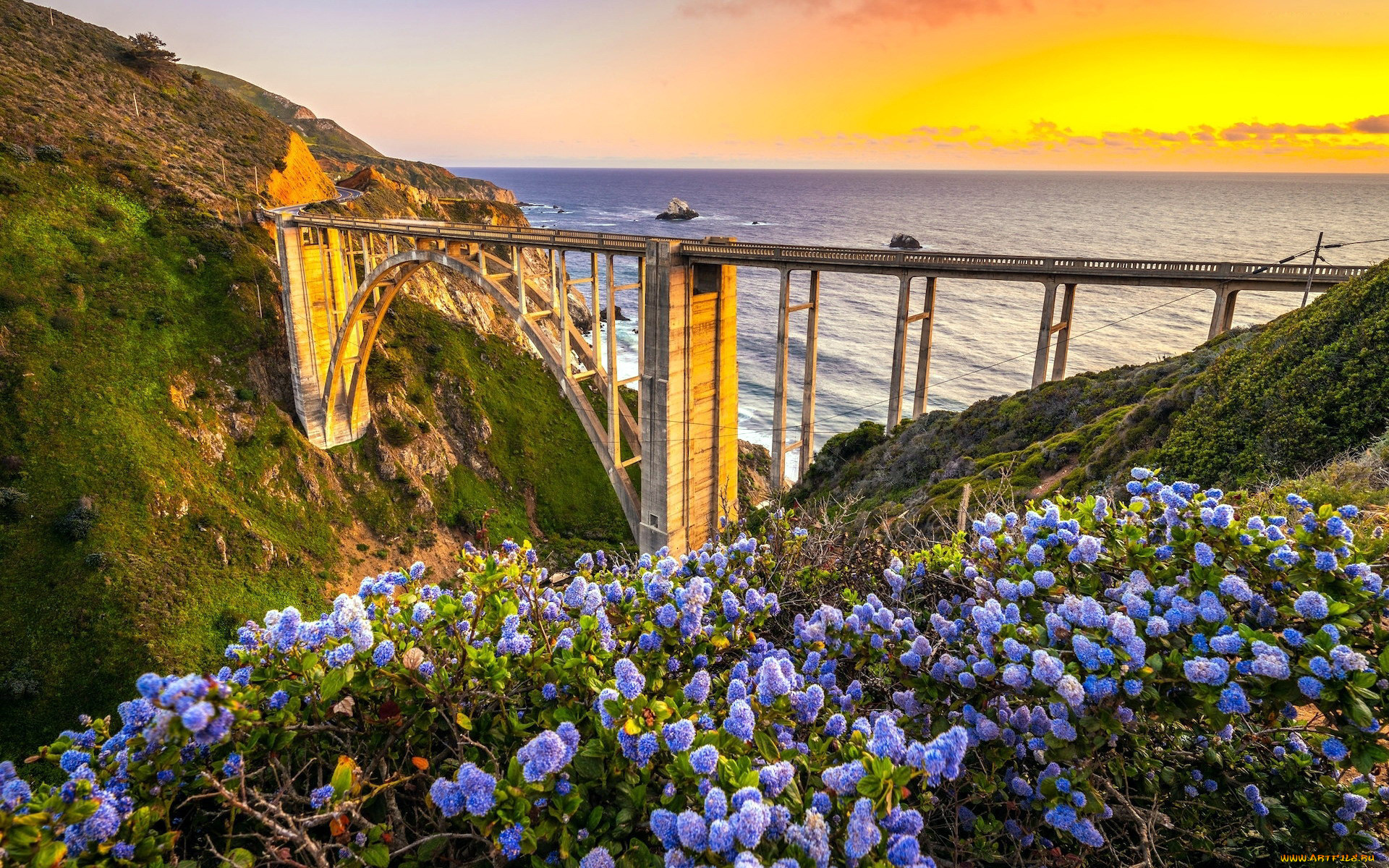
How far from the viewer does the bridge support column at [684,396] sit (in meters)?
22.3

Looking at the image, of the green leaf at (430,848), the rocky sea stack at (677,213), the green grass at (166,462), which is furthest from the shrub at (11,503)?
the rocky sea stack at (677,213)

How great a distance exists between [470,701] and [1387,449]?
14082mm

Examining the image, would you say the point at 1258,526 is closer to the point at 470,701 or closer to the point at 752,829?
the point at 752,829

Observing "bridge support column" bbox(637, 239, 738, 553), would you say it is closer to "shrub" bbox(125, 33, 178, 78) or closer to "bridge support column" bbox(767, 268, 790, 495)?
"bridge support column" bbox(767, 268, 790, 495)

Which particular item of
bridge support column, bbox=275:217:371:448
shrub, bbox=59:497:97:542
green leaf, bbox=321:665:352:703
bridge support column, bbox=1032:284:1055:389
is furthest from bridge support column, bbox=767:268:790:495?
shrub, bbox=59:497:97:542

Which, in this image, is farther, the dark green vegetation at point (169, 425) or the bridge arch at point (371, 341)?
the dark green vegetation at point (169, 425)

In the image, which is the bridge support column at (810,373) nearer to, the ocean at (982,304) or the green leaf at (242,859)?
the green leaf at (242,859)

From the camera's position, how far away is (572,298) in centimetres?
7831

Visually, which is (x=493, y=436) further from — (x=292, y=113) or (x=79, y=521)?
(x=292, y=113)

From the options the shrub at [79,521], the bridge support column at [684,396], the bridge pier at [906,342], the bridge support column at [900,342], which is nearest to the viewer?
the bridge support column at [900,342]

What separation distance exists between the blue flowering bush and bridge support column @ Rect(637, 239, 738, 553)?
17.2m

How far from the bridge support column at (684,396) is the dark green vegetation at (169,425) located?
19.6 metres

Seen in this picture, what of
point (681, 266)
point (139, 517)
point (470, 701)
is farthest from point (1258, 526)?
point (139, 517)

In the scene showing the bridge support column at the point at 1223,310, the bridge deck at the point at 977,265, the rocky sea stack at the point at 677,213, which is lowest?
the bridge support column at the point at 1223,310
